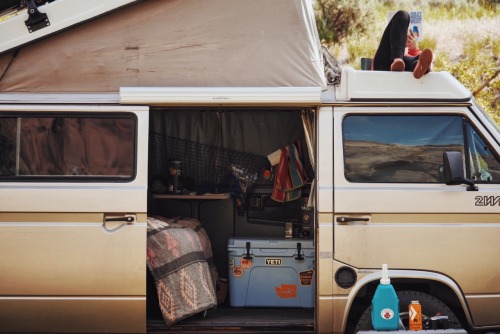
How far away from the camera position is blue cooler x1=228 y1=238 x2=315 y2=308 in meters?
7.08

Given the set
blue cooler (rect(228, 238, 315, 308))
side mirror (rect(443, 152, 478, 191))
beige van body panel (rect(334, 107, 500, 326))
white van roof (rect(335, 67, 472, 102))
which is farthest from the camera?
blue cooler (rect(228, 238, 315, 308))

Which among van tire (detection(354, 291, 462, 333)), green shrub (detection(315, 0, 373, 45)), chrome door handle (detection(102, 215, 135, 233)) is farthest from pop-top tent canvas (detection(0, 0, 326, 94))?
green shrub (detection(315, 0, 373, 45))

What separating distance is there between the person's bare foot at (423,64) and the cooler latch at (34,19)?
2994mm

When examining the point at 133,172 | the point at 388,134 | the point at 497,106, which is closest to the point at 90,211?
the point at 133,172

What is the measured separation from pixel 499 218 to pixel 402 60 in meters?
1.49

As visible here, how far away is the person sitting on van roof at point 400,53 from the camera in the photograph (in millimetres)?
6164

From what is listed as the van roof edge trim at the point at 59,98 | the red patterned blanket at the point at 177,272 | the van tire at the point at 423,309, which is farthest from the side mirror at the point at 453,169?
the van roof edge trim at the point at 59,98

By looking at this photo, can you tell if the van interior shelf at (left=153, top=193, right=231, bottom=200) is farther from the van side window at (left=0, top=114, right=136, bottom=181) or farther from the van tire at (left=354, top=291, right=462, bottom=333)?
the van tire at (left=354, top=291, right=462, bottom=333)

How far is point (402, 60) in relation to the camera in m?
6.40

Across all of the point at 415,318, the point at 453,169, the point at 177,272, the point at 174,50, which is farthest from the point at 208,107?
the point at 415,318

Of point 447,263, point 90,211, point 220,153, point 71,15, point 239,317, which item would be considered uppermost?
point 71,15

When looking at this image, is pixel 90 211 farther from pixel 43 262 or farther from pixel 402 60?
pixel 402 60

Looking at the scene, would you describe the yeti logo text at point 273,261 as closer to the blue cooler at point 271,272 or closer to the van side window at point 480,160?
the blue cooler at point 271,272

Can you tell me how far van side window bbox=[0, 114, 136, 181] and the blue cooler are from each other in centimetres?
160
